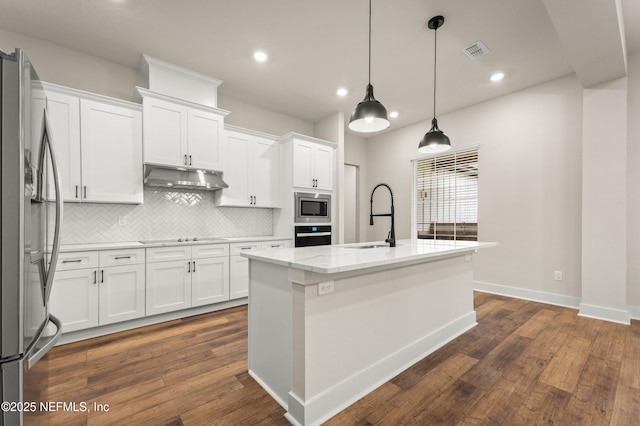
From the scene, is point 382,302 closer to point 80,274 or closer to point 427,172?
point 80,274

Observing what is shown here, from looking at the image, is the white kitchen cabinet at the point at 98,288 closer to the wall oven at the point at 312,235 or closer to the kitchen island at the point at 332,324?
the kitchen island at the point at 332,324

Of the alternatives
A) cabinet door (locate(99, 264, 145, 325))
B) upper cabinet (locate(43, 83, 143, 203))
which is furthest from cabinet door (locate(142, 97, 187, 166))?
cabinet door (locate(99, 264, 145, 325))

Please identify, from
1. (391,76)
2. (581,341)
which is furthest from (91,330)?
(581,341)

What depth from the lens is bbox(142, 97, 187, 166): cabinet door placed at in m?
3.24

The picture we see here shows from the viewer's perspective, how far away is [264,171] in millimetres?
4398

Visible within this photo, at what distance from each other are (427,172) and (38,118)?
523 centimetres

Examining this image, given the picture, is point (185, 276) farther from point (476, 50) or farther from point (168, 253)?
point (476, 50)

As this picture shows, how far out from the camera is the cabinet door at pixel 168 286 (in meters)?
3.09

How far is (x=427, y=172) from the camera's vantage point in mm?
5309

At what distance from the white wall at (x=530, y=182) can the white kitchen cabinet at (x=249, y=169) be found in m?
3.16

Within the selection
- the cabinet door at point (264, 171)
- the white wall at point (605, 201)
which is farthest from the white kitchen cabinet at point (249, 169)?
the white wall at point (605, 201)

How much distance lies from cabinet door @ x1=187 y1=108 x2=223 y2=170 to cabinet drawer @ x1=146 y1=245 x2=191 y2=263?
1.05m

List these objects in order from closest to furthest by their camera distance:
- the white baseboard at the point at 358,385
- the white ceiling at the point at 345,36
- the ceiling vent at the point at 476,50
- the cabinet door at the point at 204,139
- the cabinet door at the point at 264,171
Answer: the white baseboard at the point at 358,385, the white ceiling at the point at 345,36, the ceiling vent at the point at 476,50, the cabinet door at the point at 204,139, the cabinet door at the point at 264,171

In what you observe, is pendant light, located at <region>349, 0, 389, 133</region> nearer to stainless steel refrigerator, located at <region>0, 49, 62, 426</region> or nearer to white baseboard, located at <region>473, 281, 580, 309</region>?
stainless steel refrigerator, located at <region>0, 49, 62, 426</region>
